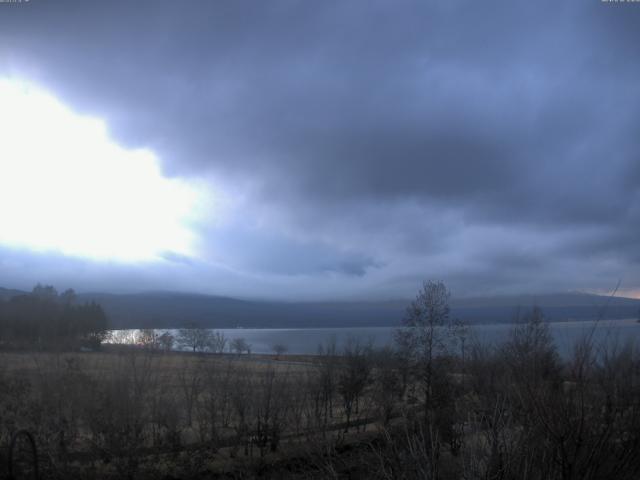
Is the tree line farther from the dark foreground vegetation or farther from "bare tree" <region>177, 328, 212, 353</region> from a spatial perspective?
"bare tree" <region>177, 328, 212, 353</region>

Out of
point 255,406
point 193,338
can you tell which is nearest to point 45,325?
point 255,406

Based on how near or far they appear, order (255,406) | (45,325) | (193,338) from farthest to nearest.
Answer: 1. (193,338)
2. (45,325)
3. (255,406)

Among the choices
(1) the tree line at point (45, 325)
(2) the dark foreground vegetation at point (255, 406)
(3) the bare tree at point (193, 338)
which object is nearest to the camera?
(2) the dark foreground vegetation at point (255, 406)

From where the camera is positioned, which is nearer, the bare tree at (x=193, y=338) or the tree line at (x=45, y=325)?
the tree line at (x=45, y=325)

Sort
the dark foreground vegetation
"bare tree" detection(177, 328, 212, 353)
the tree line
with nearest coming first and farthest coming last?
the dark foreground vegetation < the tree line < "bare tree" detection(177, 328, 212, 353)

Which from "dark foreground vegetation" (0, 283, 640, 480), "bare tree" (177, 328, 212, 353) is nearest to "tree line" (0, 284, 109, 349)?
"dark foreground vegetation" (0, 283, 640, 480)

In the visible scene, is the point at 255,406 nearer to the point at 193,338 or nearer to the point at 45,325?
the point at 45,325

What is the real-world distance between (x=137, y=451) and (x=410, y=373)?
24.1 meters

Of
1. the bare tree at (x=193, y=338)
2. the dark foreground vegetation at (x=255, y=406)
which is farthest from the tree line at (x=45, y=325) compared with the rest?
the bare tree at (x=193, y=338)

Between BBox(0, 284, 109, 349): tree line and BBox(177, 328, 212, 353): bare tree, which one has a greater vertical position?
BBox(0, 284, 109, 349): tree line

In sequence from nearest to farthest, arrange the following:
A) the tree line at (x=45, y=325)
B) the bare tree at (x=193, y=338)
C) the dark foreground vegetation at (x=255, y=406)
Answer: the dark foreground vegetation at (x=255, y=406) → the tree line at (x=45, y=325) → the bare tree at (x=193, y=338)

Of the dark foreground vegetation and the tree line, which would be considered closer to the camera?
the dark foreground vegetation

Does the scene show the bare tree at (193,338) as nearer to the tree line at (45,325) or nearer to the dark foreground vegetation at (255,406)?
the tree line at (45,325)

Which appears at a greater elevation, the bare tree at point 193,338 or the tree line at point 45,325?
the tree line at point 45,325
